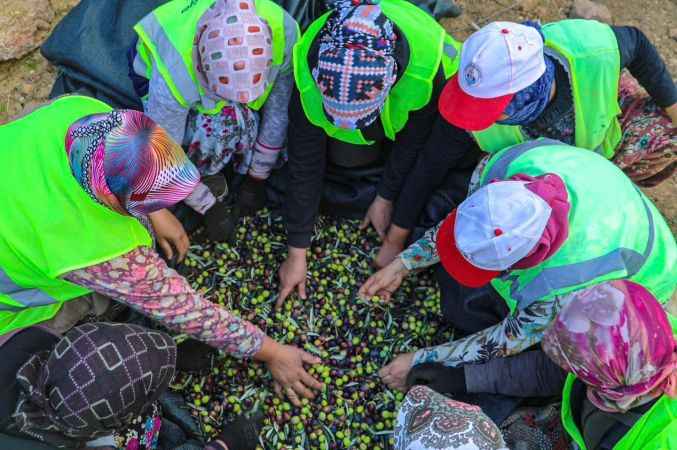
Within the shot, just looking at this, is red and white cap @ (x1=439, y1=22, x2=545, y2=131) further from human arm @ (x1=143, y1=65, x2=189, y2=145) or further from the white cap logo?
human arm @ (x1=143, y1=65, x2=189, y2=145)

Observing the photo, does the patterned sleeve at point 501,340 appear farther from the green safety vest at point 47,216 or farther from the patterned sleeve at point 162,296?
the green safety vest at point 47,216

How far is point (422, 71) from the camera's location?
6.92ft

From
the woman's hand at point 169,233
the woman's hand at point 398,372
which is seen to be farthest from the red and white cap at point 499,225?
the woman's hand at point 169,233

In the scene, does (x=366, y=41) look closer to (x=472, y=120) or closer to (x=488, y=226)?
(x=472, y=120)

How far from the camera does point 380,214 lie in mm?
2629

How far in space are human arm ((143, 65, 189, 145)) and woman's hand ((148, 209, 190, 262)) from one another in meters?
0.34

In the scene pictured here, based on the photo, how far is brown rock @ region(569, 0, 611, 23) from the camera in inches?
133

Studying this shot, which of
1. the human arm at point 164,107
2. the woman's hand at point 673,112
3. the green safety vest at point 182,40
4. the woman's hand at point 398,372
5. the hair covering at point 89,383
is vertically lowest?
the woman's hand at point 398,372

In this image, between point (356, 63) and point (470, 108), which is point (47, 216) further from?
point (470, 108)

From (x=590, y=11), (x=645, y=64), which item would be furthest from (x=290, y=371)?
(x=590, y=11)

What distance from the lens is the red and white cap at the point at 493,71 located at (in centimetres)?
182

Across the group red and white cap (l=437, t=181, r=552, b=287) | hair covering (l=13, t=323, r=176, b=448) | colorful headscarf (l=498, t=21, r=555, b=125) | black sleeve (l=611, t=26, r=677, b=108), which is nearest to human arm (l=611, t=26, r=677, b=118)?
black sleeve (l=611, t=26, r=677, b=108)

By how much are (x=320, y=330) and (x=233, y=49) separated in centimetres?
119

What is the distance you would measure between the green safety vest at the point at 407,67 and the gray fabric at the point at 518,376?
3.24ft
